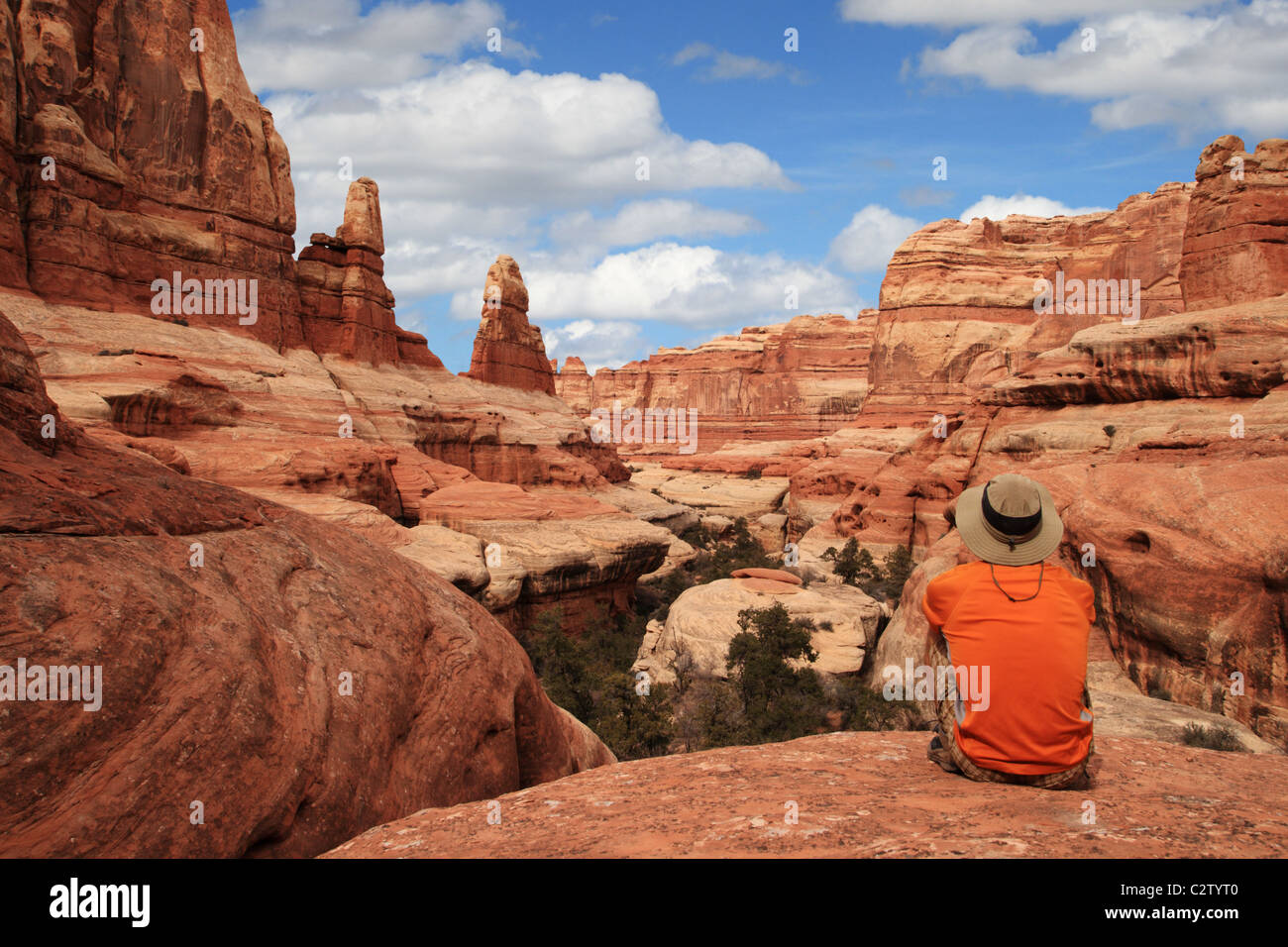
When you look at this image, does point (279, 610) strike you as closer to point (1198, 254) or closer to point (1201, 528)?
point (1201, 528)

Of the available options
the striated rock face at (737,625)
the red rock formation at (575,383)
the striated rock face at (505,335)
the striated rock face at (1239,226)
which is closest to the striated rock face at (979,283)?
the striated rock face at (1239,226)

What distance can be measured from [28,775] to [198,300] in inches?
1434

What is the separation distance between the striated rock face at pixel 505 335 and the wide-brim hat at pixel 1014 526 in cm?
5271

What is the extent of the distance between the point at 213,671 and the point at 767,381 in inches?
3735

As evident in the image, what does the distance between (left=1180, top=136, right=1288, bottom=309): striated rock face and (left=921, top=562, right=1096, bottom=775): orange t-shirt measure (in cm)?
2904

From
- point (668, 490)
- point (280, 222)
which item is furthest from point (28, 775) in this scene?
point (668, 490)

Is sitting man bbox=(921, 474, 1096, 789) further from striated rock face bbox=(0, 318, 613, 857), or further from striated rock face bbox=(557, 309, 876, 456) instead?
striated rock face bbox=(557, 309, 876, 456)

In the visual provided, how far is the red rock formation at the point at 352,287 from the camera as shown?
40812 mm

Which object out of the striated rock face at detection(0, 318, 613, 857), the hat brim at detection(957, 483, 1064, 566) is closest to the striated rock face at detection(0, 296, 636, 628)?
the striated rock face at detection(0, 318, 613, 857)

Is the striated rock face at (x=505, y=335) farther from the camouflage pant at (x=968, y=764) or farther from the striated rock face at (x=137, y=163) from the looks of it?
the camouflage pant at (x=968, y=764)

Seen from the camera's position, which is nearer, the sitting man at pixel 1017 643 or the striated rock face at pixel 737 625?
the sitting man at pixel 1017 643

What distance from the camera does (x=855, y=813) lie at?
324 cm

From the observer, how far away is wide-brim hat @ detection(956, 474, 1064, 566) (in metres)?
3.57
